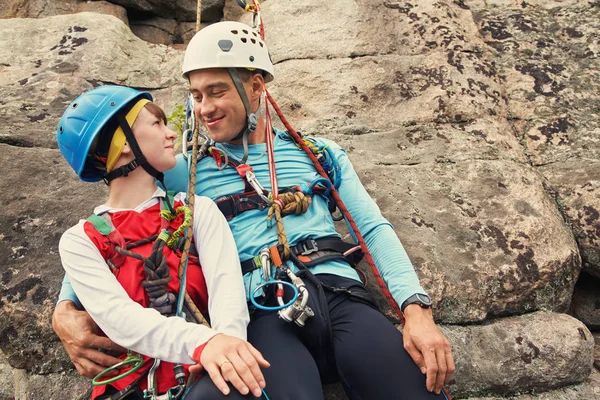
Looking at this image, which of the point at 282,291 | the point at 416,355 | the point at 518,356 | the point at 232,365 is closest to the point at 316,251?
the point at 282,291

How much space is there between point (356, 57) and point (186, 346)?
14.7 feet

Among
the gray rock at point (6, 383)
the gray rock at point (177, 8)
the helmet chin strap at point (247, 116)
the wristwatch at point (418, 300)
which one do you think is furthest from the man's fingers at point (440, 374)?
the gray rock at point (177, 8)

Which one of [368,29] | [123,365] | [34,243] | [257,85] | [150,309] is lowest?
[34,243]

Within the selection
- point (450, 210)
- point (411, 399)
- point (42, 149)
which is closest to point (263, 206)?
point (411, 399)

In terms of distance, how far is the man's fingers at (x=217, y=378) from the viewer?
2008mm

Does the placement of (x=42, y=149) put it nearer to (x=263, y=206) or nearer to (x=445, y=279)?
(x=263, y=206)

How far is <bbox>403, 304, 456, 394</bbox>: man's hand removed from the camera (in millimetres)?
2455

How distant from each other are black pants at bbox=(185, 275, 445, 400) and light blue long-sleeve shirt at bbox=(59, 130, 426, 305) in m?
0.23

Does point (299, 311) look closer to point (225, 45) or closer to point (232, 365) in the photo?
point (232, 365)

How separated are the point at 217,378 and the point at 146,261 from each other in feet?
2.34

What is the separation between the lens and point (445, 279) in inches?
142

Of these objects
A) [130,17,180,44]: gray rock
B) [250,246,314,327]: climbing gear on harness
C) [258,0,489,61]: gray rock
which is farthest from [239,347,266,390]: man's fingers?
[130,17,180,44]: gray rock

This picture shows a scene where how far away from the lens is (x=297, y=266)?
113 inches

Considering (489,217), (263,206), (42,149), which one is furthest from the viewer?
(42,149)
